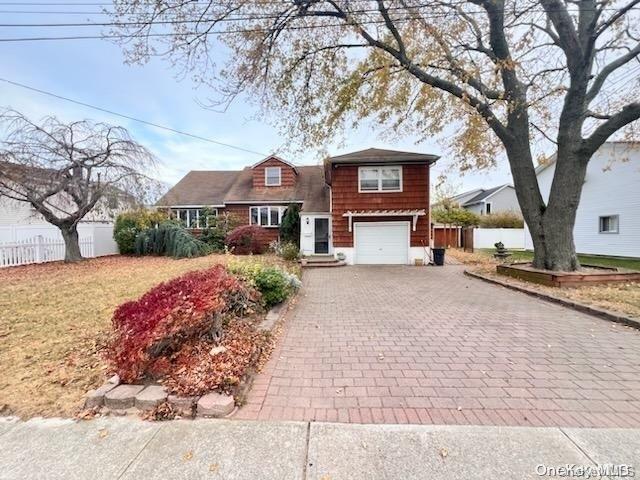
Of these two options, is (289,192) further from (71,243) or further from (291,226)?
(71,243)

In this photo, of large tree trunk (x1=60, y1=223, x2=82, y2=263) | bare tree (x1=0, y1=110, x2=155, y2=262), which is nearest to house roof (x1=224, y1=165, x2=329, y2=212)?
bare tree (x1=0, y1=110, x2=155, y2=262)

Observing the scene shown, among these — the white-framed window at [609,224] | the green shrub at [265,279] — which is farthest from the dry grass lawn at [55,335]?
the white-framed window at [609,224]

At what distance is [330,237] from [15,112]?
1332 centimetres

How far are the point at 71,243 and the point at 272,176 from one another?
34.8 ft

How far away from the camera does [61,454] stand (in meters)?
2.34

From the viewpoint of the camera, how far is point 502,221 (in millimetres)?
25719

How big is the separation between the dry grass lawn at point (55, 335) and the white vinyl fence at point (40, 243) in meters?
3.54

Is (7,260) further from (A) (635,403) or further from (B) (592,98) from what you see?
(B) (592,98)

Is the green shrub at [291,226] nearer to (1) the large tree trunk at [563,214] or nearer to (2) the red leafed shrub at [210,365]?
(1) the large tree trunk at [563,214]

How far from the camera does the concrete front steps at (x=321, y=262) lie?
13898mm

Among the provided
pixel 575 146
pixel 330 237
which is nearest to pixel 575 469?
pixel 575 146

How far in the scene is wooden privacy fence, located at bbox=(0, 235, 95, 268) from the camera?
12.5 m

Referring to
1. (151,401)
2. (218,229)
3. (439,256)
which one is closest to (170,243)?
(218,229)

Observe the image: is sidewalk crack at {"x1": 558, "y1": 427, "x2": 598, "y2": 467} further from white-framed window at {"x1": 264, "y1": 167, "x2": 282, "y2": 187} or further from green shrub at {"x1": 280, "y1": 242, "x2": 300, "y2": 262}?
white-framed window at {"x1": 264, "y1": 167, "x2": 282, "y2": 187}
